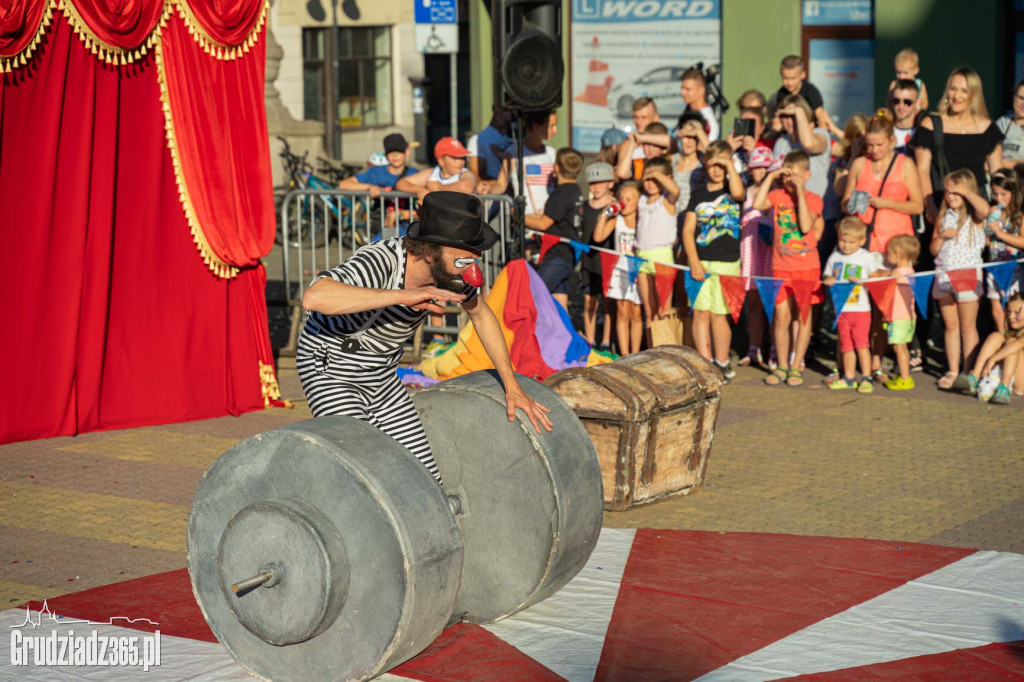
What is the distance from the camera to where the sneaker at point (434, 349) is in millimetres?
11031

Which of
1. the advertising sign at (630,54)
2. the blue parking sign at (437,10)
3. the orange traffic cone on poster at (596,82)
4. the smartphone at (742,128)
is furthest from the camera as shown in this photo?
the orange traffic cone on poster at (596,82)

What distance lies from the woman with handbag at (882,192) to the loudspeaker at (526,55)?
264 cm

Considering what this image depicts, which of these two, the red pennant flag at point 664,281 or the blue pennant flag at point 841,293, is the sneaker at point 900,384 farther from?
the red pennant flag at point 664,281

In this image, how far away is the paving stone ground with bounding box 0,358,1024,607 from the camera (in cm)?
688

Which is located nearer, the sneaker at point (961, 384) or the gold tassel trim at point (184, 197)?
the gold tassel trim at point (184, 197)

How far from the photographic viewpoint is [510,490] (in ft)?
19.1

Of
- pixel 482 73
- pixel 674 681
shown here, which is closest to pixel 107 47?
pixel 674 681

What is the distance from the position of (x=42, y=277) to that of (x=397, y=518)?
16.6 ft

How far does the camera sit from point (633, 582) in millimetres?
6297

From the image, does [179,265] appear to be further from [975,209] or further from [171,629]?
[975,209]

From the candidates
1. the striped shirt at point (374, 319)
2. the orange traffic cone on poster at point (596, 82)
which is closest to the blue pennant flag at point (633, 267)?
the striped shirt at point (374, 319)

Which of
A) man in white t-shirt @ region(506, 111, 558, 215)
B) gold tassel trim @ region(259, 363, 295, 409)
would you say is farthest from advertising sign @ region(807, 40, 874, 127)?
gold tassel trim @ region(259, 363, 295, 409)

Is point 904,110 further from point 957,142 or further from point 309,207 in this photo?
point 309,207

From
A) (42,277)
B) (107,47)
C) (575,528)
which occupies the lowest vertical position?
(575,528)
